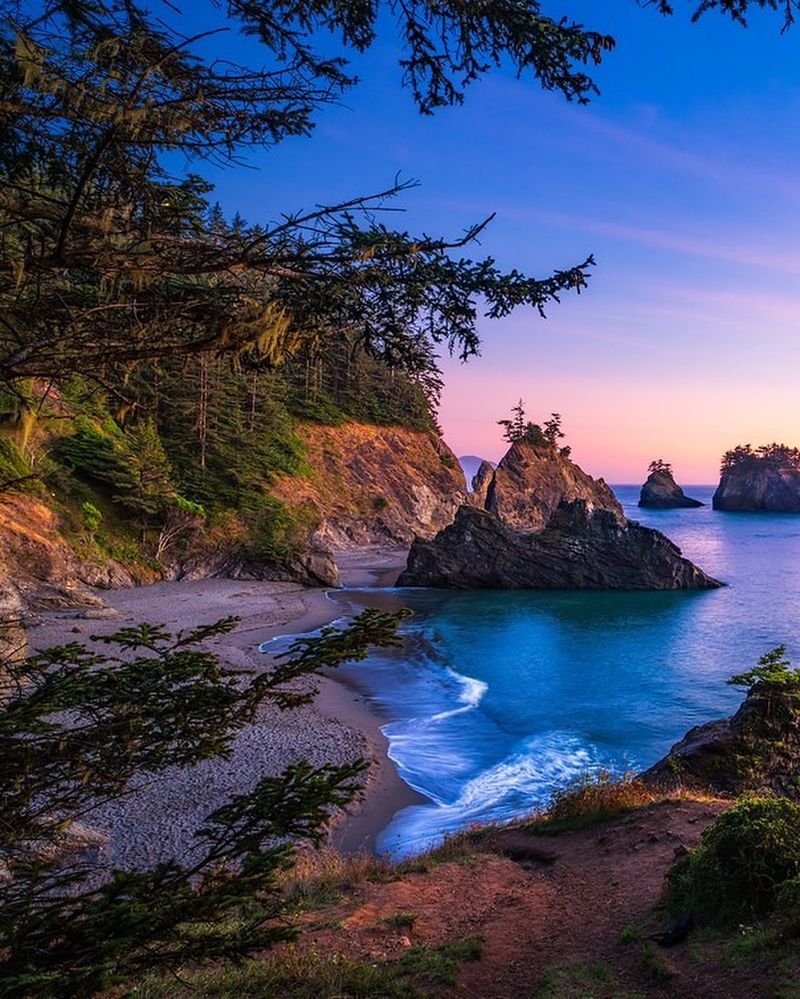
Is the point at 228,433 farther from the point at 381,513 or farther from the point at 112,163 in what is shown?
the point at 112,163

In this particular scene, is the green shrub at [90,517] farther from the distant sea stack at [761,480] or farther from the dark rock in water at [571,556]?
the distant sea stack at [761,480]

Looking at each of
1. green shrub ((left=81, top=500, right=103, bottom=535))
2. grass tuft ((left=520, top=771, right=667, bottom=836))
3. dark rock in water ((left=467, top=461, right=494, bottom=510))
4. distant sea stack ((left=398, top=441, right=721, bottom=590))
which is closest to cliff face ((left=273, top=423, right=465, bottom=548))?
distant sea stack ((left=398, top=441, right=721, bottom=590))

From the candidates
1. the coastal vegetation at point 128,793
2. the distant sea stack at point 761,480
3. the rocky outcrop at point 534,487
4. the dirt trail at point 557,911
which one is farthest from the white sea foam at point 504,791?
the distant sea stack at point 761,480

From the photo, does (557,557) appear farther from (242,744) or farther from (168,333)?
(168,333)

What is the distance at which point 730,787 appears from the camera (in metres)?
10.9

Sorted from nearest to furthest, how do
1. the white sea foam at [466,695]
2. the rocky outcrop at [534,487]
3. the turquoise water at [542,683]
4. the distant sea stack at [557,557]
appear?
the turquoise water at [542,683], the white sea foam at [466,695], the distant sea stack at [557,557], the rocky outcrop at [534,487]

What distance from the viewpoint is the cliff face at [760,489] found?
450ft

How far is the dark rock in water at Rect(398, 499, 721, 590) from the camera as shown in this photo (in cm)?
4684

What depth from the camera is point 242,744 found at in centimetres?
1572

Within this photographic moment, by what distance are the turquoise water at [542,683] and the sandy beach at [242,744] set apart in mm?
816

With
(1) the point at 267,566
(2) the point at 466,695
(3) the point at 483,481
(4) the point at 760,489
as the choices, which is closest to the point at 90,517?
(1) the point at 267,566

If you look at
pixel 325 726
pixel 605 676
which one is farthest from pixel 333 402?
pixel 325 726

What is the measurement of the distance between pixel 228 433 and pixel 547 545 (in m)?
25.5

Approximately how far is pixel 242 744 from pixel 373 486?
158 feet
